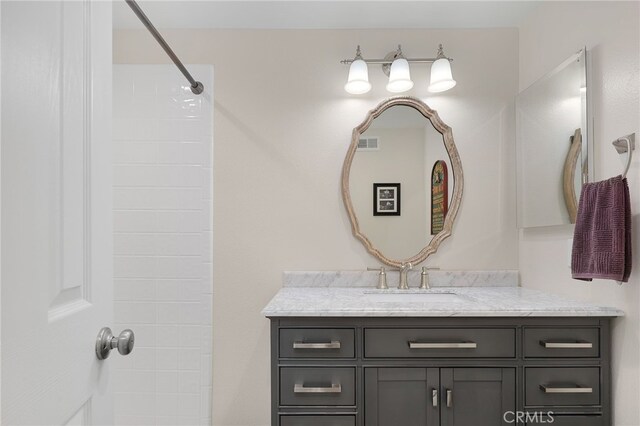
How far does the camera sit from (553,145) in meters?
1.80

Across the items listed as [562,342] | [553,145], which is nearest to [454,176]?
[553,145]

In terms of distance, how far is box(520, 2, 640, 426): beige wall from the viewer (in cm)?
139

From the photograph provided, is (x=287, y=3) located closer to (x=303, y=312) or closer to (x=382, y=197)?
(x=382, y=197)

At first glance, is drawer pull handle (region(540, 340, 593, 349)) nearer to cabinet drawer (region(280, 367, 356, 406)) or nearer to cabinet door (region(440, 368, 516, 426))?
cabinet door (region(440, 368, 516, 426))

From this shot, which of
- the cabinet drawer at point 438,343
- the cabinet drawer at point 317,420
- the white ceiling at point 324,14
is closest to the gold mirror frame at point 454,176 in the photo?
the white ceiling at point 324,14

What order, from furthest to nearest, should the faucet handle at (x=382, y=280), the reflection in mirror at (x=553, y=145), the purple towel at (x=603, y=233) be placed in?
the faucet handle at (x=382, y=280) → the reflection in mirror at (x=553, y=145) → the purple towel at (x=603, y=233)

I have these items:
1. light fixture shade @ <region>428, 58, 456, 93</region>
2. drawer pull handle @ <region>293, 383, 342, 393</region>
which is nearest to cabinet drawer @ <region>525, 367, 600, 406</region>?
drawer pull handle @ <region>293, 383, 342, 393</region>

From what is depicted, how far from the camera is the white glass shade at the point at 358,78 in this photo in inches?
80.9

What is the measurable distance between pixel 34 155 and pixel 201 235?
162 cm

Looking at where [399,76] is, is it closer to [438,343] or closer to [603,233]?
[603,233]

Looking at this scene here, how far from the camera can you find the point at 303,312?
1.50m

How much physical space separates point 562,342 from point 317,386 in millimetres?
956

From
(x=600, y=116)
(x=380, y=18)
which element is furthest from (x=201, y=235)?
(x=600, y=116)

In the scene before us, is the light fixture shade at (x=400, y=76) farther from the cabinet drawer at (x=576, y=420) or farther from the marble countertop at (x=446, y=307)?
the cabinet drawer at (x=576, y=420)
